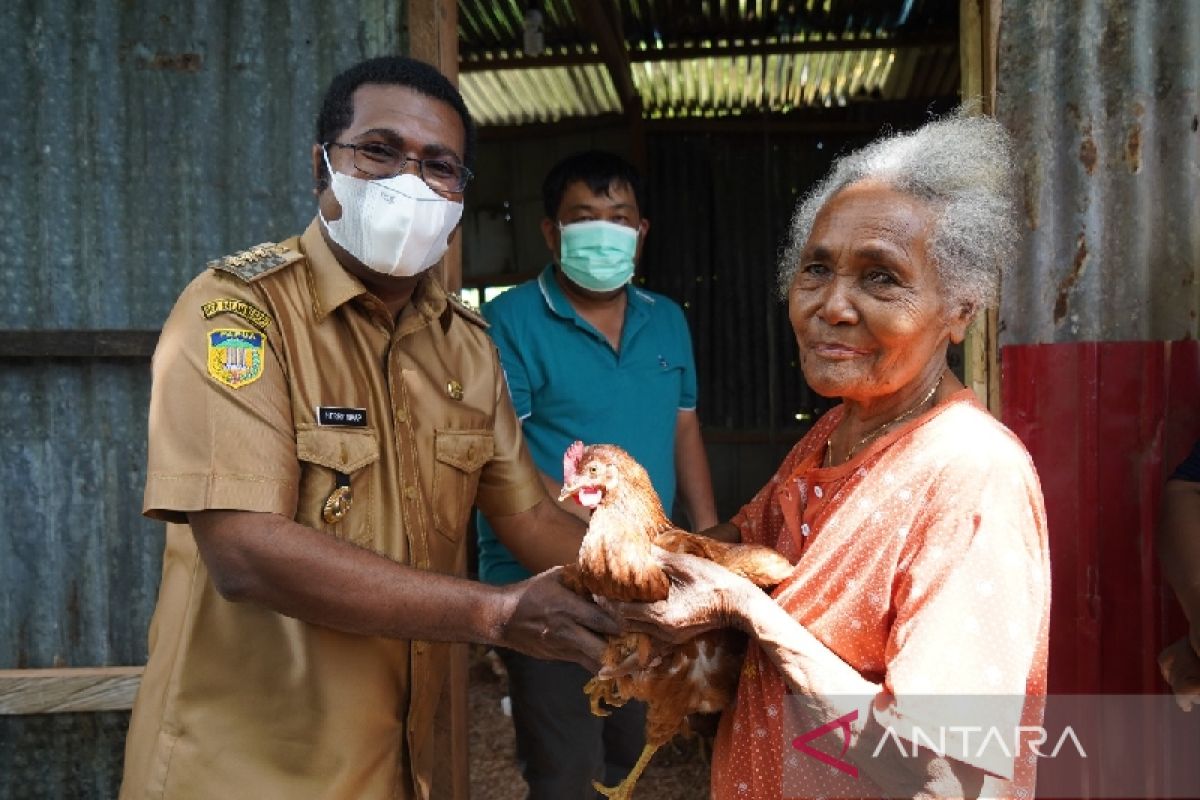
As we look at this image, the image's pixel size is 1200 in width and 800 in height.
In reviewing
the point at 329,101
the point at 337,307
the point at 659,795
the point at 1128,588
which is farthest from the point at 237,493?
the point at 659,795

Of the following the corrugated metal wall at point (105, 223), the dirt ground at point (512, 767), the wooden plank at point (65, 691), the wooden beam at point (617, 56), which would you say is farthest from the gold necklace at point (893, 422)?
the wooden beam at point (617, 56)

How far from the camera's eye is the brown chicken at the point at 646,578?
2.01 metres

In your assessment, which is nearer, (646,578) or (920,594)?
(920,594)

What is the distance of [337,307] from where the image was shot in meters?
2.36

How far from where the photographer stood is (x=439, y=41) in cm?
354

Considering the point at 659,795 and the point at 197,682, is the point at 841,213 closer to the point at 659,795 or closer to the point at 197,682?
the point at 197,682

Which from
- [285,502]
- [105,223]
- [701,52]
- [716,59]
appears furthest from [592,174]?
[716,59]

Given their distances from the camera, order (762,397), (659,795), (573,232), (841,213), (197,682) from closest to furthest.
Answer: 1. (841,213)
2. (197,682)
3. (573,232)
4. (659,795)
5. (762,397)

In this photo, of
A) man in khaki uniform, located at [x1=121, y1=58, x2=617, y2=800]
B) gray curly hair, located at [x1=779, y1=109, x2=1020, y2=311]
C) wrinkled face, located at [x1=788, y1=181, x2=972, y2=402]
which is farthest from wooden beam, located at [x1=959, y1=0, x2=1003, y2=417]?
man in khaki uniform, located at [x1=121, y1=58, x2=617, y2=800]

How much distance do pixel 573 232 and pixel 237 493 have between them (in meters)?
2.24

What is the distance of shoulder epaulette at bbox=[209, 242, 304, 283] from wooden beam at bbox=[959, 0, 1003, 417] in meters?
2.27

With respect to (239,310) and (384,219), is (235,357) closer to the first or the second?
(239,310)

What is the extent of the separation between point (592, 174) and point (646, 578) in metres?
2.46

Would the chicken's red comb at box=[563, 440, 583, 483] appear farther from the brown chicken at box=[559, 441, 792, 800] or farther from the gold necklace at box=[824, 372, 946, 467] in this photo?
the gold necklace at box=[824, 372, 946, 467]
